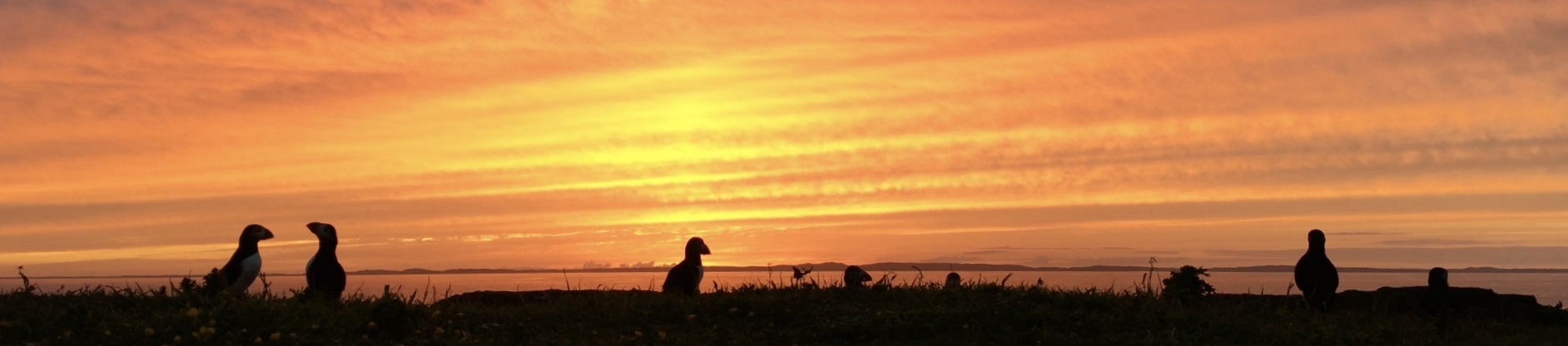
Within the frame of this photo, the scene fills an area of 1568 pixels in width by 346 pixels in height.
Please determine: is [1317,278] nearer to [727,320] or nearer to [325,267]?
[727,320]

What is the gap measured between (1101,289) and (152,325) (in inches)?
417

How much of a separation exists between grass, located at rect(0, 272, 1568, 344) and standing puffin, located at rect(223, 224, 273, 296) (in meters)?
1.36

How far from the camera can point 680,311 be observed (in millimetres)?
13695

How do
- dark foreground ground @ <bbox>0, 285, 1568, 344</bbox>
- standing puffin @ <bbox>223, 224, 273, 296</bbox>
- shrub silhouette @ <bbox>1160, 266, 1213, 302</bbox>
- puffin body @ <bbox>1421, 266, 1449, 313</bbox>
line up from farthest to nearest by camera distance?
puffin body @ <bbox>1421, 266, 1449, 313</bbox>
shrub silhouette @ <bbox>1160, 266, 1213, 302</bbox>
standing puffin @ <bbox>223, 224, 273, 296</bbox>
dark foreground ground @ <bbox>0, 285, 1568, 344</bbox>

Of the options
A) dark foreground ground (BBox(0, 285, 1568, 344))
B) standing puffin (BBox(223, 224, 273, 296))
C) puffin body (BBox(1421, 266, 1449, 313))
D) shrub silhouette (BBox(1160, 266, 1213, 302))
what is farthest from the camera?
puffin body (BBox(1421, 266, 1449, 313))

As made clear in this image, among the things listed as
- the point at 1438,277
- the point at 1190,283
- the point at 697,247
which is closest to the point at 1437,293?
the point at 1438,277

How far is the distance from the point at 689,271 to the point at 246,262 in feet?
20.7

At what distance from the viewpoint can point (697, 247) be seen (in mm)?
19031

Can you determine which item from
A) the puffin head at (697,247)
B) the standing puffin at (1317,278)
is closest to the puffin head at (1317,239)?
the standing puffin at (1317,278)

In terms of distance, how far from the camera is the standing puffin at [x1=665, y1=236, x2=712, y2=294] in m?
18.1

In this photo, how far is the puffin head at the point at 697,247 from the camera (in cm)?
1898

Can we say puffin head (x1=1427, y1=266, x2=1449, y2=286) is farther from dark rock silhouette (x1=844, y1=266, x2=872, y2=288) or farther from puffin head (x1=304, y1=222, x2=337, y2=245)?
puffin head (x1=304, y1=222, x2=337, y2=245)

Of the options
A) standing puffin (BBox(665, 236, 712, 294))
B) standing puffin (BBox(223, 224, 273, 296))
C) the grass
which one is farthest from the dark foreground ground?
standing puffin (BBox(665, 236, 712, 294))

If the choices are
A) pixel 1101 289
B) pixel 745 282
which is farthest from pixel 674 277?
pixel 1101 289
